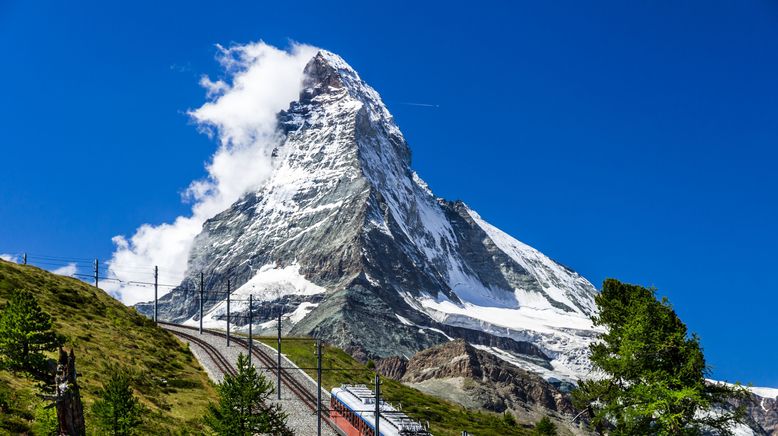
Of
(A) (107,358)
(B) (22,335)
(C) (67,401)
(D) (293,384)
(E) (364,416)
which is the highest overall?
(B) (22,335)

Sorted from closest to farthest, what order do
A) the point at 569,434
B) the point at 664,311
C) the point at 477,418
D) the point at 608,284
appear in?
the point at 664,311 < the point at 608,284 < the point at 477,418 < the point at 569,434

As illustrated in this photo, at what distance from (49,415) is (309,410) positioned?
42.5 meters

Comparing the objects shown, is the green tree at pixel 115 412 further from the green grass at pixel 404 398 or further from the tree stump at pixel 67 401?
the green grass at pixel 404 398

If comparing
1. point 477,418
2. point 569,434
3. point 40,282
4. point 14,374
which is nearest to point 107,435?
point 14,374

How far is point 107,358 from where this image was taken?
7231cm

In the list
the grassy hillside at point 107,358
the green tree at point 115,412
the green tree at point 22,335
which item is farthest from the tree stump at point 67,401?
the green tree at point 22,335

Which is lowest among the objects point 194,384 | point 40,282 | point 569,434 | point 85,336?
point 569,434

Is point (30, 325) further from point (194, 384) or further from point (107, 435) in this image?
point (194, 384)

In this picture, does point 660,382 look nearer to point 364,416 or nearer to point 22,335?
point 364,416

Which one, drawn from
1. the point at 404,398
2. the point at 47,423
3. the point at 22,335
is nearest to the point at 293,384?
the point at 404,398

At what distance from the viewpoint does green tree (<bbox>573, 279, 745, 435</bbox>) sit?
3709cm

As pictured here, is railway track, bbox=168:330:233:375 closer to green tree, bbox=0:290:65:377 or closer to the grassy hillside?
the grassy hillside

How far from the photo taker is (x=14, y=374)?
5319 cm

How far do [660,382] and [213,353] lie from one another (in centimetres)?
7640
